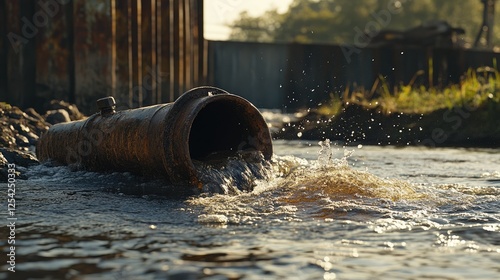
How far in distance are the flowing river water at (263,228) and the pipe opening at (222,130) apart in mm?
394

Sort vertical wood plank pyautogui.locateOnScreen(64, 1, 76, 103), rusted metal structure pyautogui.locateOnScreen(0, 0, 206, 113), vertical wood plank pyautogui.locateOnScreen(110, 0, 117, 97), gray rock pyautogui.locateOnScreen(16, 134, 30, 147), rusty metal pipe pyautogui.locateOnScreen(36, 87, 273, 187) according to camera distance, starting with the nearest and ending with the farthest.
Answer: rusty metal pipe pyautogui.locateOnScreen(36, 87, 273, 187), gray rock pyautogui.locateOnScreen(16, 134, 30, 147), rusted metal structure pyautogui.locateOnScreen(0, 0, 206, 113), vertical wood plank pyautogui.locateOnScreen(64, 1, 76, 103), vertical wood plank pyautogui.locateOnScreen(110, 0, 117, 97)

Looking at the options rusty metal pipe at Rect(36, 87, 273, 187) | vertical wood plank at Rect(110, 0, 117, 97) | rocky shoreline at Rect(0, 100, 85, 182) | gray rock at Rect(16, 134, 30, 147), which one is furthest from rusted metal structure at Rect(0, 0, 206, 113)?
rusty metal pipe at Rect(36, 87, 273, 187)

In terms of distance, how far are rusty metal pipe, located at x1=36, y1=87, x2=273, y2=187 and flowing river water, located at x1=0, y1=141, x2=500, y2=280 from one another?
19 cm

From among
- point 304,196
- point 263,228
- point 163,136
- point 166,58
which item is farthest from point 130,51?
point 263,228

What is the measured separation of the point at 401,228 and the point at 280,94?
2261 centimetres

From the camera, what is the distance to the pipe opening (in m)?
7.52

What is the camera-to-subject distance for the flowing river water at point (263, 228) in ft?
12.0

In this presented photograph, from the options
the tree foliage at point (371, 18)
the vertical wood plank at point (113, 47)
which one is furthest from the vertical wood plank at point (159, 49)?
the tree foliage at point (371, 18)

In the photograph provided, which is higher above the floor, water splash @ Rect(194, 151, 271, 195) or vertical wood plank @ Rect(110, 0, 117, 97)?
vertical wood plank @ Rect(110, 0, 117, 97)

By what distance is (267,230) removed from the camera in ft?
15.0

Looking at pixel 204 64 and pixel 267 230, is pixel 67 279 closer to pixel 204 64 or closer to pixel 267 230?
A: pixel 267 230

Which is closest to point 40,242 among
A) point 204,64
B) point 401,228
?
point 401,228

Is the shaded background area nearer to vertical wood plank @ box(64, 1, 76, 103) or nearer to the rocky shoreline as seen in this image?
vertical wood plank @ box(64, 1, 76, 103)

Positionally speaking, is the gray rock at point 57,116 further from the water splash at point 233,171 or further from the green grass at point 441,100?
the green grass at point 441,100
